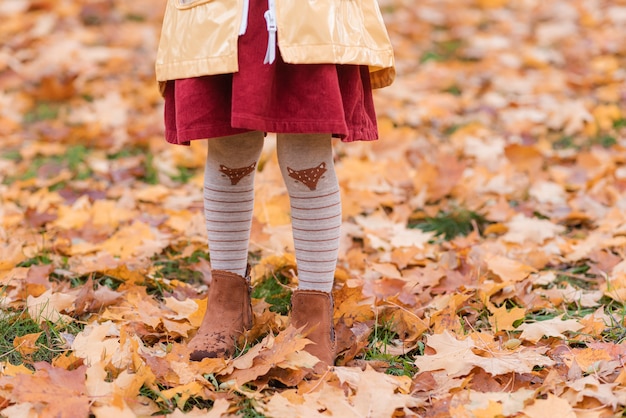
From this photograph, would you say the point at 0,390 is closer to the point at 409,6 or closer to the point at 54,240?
the point at 54,240

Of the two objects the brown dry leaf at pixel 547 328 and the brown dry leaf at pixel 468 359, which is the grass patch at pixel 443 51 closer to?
the brown dry leaf at pixel 547 328

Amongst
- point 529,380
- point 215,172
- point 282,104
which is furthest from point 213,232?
point 529,380

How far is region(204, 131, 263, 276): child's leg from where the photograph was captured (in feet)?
5.75

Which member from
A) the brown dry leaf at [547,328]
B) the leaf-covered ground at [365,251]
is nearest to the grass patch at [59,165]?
the leaf-covered ground at [365,251]

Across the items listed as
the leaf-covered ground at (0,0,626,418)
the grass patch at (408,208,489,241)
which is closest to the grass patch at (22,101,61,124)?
the leaf-covered ground at (0,0,626,418)

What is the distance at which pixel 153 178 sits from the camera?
3307 millimetres

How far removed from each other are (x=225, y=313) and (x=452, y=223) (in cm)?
123

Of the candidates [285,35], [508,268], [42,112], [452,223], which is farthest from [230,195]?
[42,112]

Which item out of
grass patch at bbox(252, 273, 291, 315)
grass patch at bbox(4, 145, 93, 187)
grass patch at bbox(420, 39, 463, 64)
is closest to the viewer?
grass patch at bbox(252, 273, 291, 315)

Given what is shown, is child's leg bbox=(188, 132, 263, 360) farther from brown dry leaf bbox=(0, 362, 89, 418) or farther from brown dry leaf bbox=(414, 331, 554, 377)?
brown dry leaf bbox=(414, 331, 554, 377)

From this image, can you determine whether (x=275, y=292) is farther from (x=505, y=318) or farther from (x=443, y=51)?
(x=443, y=51)

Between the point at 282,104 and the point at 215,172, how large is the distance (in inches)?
12.9

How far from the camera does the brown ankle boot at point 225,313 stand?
175 centimetres

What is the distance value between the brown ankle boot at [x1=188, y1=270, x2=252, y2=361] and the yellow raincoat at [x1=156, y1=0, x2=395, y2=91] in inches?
20.1
